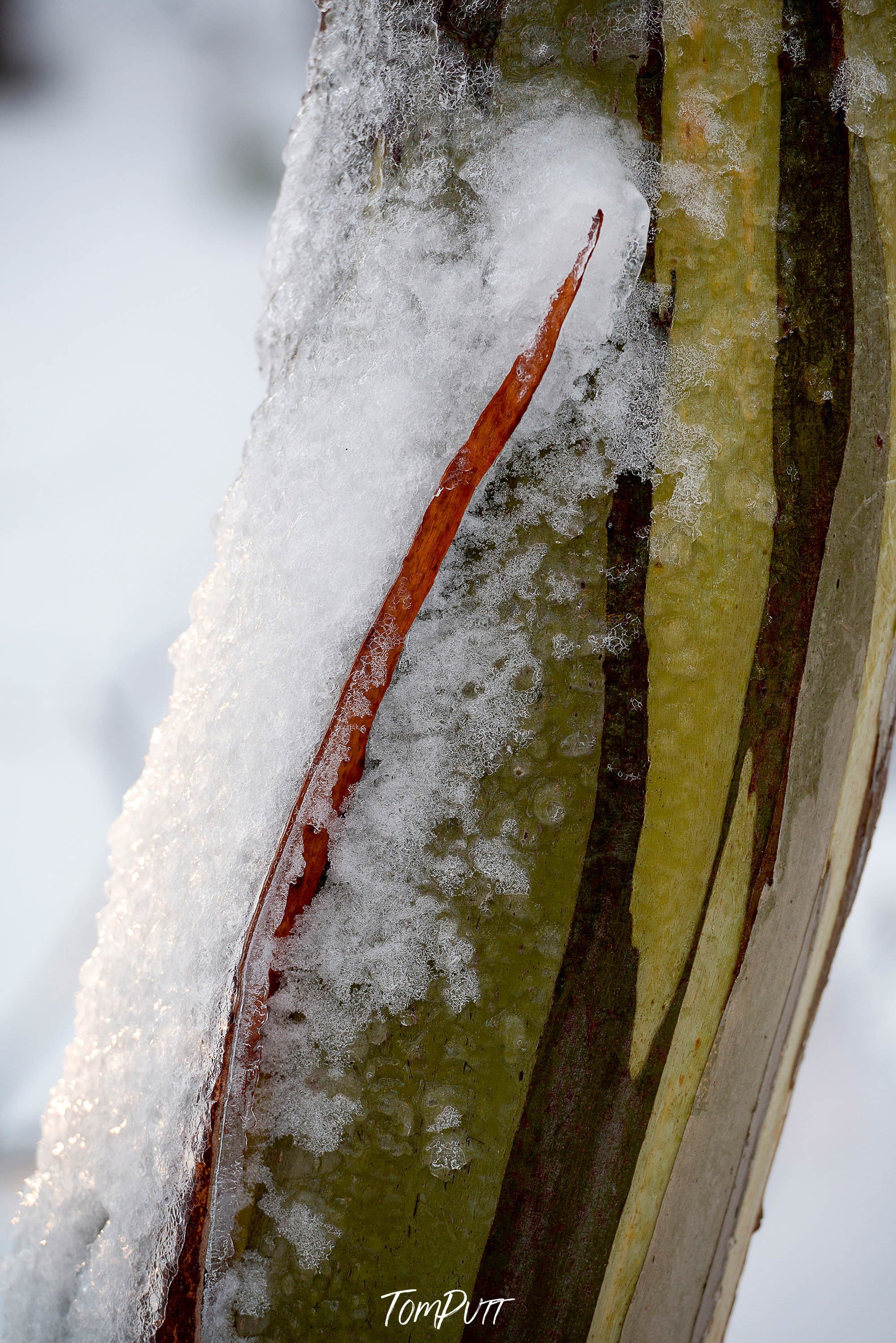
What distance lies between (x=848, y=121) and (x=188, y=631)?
22 centimetres

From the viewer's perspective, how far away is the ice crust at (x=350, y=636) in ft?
0.61

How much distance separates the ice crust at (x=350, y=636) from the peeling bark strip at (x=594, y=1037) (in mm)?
18

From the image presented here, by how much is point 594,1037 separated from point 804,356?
6.4 inches

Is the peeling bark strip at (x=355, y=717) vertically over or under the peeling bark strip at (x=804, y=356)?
under

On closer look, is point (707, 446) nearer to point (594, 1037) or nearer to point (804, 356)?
point (804, 356)

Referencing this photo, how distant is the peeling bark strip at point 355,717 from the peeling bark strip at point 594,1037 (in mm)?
33

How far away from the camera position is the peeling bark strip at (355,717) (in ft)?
0.59

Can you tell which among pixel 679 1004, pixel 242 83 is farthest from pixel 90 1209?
pixel 242 83

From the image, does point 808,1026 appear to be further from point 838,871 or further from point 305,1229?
point 305,1229

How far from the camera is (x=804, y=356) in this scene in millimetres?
186

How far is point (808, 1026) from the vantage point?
25 cm

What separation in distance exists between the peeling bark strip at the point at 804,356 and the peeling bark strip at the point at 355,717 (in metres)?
0.05

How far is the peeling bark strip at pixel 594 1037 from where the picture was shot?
184 millimetres

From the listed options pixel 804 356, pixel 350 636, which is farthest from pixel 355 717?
pixel 804 356
